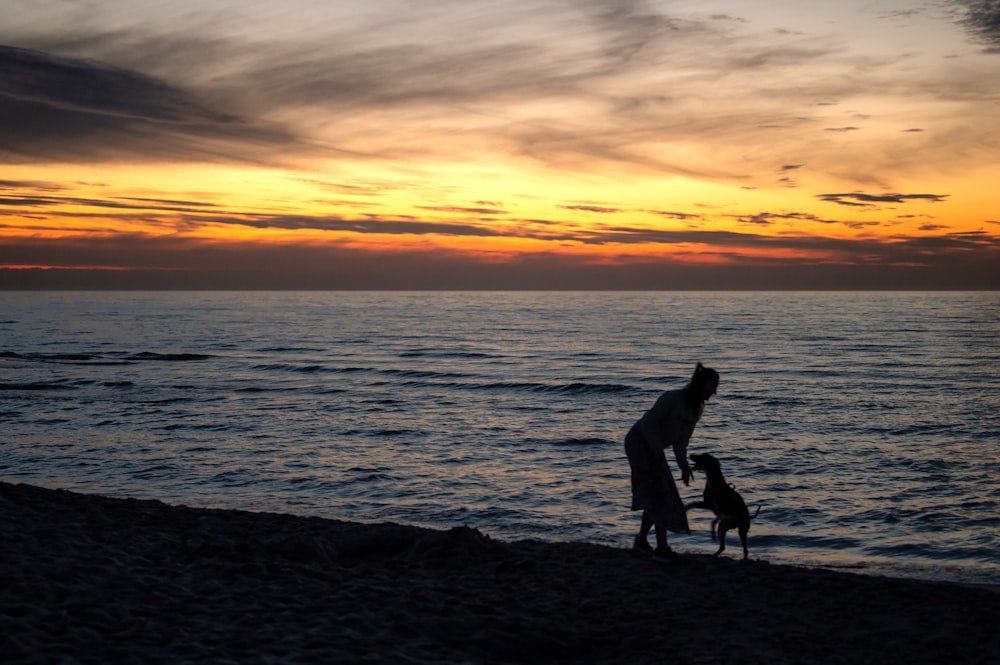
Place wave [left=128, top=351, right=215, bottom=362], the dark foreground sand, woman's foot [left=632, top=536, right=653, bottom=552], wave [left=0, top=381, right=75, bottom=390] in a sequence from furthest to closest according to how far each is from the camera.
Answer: wave [left=128, top=351, right=215, bottom=362]
wave [left=0, top=381, right=75, bottom=390]
woman's foot [left=632, top=536, right=653, bottom=552]
the dark foreground sand

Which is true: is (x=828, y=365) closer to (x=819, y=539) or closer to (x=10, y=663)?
(x=819, y=539)

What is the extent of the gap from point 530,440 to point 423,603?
1274 cm

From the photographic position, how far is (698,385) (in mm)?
7633

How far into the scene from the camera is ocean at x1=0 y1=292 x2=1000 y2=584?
12172mm

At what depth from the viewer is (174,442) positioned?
1884cm

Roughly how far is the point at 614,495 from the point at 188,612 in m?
8.94

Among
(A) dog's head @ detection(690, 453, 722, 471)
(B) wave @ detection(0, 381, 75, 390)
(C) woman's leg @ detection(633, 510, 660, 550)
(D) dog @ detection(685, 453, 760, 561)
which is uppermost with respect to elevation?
(A) dog's head @ detection(690, 453, 722, 471)

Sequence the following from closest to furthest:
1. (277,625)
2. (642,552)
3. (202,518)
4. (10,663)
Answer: (10,663) < (277,625) < (642,552) < (202,518)

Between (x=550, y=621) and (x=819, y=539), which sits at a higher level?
(x=550, y=621)

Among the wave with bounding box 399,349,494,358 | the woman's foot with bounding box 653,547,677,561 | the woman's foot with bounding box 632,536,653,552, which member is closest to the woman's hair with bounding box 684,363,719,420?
the woman's foot with bounding box 653,547,677,561

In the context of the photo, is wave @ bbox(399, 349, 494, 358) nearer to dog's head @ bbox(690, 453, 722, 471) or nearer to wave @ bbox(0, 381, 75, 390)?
wave @ bbox(0, 381, 75, 390)

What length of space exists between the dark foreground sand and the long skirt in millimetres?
574

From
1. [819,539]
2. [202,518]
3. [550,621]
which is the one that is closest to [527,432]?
[819,539]

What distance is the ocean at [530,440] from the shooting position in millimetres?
12172
